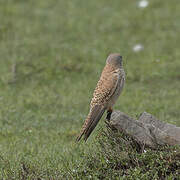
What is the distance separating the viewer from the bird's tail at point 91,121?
7.20 m

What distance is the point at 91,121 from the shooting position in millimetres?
7230

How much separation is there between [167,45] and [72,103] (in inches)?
158

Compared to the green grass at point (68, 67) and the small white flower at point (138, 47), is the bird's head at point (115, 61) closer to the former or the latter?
the green grass at point (68, 67)

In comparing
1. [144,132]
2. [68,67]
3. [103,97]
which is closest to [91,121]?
[103,97]

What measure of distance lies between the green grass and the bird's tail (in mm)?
271

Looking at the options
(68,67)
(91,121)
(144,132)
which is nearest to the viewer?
(144,132)

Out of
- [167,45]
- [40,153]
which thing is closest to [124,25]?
[167,45]

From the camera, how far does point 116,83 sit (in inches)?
288

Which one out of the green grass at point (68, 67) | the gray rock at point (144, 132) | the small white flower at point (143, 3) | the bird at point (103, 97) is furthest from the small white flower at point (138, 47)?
the gray rock at point (144, 132)

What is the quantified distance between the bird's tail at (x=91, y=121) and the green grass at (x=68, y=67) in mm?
271

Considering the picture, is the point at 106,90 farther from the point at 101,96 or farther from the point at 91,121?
the point at 91,121

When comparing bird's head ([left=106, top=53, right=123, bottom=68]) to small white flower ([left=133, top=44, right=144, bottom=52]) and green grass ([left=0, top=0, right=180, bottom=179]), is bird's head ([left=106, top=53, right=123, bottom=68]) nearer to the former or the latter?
green grass ([left=0, top=0, right=180, bottom=179])

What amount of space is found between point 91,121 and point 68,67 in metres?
6.47

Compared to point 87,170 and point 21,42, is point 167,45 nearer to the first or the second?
point 21,42
